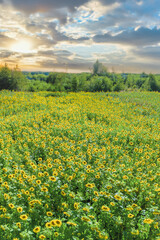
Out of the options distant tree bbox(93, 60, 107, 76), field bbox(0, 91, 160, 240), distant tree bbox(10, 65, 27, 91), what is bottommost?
field bbox(0, 91, 160, 240)

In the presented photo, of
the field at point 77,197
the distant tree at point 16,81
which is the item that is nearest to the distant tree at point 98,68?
the distant tree at point 16,81

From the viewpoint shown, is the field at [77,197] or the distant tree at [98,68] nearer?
the field at [77,197]

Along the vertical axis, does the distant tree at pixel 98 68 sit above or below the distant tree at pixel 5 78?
above

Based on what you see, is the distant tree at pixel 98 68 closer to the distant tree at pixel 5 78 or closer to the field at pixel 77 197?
the distant tree at pixel 5 78

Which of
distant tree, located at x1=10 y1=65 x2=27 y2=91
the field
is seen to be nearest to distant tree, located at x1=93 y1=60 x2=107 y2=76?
distant tree, located at x1=10 y1=65 x2=27 y2=91

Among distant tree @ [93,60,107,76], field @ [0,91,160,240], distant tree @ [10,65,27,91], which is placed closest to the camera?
field @ [0,91,160,240]

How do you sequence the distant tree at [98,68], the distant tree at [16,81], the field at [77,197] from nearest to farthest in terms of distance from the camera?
the field at [77,197] < the distant tree at [16,81] < the distant tree at [98,68]

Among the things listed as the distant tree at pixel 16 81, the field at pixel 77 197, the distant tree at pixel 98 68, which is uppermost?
the distant tree at pixel 98 68

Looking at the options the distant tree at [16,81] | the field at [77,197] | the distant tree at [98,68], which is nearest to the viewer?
the field at [77,197]

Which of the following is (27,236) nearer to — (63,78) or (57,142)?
(57,142)

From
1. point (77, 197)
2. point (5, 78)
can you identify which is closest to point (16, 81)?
point (5, 78)

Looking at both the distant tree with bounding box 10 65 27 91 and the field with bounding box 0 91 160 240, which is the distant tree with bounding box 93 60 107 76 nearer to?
the distant tree with bounding box 10 65 27 91

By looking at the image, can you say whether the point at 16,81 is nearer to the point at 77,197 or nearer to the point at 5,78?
the point at 5,78

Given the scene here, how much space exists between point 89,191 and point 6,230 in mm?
1590
